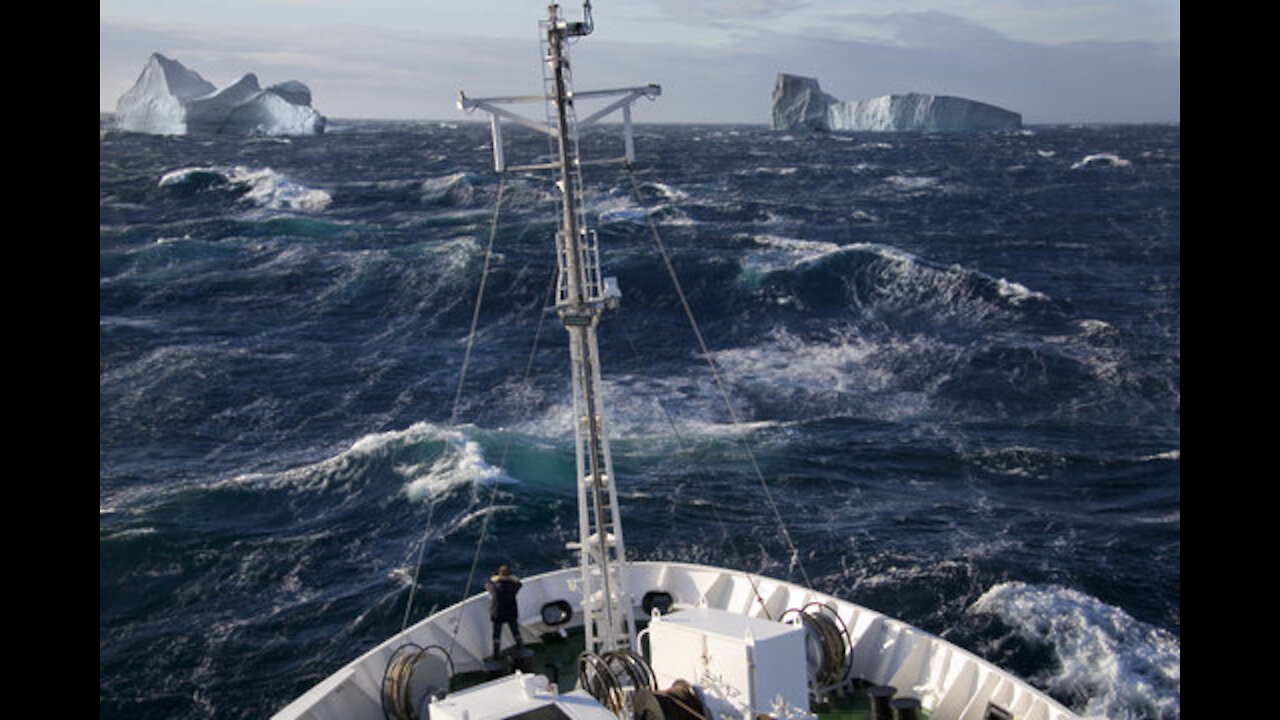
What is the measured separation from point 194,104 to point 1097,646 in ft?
429

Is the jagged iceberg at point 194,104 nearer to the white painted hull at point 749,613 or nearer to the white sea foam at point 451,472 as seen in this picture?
the white sea foam at point 451,472

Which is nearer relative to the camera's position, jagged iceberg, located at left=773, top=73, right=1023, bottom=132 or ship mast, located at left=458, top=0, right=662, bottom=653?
ship mast, located at left=458, top=0, right=662, bottom=653

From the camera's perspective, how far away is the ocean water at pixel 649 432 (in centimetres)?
2558

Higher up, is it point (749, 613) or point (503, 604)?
point (503, 604)

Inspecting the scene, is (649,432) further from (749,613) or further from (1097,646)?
(749,613)

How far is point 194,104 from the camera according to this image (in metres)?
134

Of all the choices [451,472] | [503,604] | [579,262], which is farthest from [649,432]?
[579,262]

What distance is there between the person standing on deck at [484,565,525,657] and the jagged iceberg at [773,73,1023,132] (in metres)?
169

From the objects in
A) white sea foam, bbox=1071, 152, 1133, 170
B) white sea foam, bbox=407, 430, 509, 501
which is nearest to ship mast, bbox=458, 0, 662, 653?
white sea foam, bbox=407, 430, 509, 501

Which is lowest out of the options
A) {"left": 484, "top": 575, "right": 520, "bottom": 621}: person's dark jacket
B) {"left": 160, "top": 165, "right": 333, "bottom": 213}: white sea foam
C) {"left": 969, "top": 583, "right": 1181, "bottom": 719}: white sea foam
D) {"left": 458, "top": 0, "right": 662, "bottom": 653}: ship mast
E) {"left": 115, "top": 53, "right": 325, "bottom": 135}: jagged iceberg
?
{"left": 969, "top": 583, "right": 1181, "bottom": 719}: white sea foam

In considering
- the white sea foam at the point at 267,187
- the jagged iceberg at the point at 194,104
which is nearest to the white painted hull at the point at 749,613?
the white sea foam at the point at 267,187

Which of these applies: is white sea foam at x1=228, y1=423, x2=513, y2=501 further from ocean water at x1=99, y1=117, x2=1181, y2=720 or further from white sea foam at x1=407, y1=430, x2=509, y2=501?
ocean water at x1=99, y1=117, x2=1181, y2=720

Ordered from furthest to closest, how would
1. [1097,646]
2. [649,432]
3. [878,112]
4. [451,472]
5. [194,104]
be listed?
[878,112] → [194,104] → [649,432] → [451,472] → [1097,646]

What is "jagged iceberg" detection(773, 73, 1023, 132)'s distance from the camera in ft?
585
